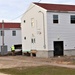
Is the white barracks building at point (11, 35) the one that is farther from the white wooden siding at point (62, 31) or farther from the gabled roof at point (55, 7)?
the white wooden siding at point (62, 31)

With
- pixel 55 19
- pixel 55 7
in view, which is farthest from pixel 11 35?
pixel 55 19

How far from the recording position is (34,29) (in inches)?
1938

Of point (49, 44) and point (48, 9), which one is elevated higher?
point (48, 9)

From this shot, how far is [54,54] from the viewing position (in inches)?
1817

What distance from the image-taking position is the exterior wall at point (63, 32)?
149 feet

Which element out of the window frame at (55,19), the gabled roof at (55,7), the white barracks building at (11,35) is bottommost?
the white barracks building at (11,35)

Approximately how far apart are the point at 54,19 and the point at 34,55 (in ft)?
21.4

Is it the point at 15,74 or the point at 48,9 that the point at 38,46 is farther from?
the point at 15,74

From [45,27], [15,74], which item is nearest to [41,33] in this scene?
[45,27]

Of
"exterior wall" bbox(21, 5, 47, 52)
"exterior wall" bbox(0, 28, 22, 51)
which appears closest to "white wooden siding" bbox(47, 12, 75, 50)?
"exterior wall" bbox(21, 5, 47, 52)

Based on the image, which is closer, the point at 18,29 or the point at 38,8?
the point at 38,8

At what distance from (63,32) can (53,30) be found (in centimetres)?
161

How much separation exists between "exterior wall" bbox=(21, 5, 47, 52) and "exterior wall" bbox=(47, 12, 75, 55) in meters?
1.34

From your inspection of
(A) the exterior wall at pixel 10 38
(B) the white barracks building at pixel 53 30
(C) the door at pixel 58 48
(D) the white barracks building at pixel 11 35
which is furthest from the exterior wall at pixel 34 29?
(A) the exterior wall at pixel 10 38
